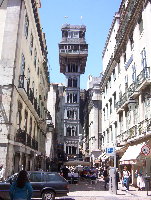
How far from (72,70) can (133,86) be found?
57389 millimetres

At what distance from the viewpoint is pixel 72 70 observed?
82062mm

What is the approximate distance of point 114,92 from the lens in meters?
35.0

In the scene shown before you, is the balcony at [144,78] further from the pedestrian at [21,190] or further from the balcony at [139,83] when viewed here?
the pedestrian at [21,190]

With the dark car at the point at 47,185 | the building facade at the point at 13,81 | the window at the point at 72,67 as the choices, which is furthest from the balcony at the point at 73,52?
the dark car at the point at 47,185

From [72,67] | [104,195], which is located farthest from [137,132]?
[72,67]

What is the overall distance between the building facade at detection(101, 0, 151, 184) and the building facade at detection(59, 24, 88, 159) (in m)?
39.1

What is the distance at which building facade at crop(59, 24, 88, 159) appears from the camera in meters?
75.1

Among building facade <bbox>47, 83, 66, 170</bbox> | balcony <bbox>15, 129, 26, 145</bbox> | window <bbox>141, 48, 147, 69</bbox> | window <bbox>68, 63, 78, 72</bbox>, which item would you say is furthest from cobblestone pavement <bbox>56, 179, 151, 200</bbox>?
window <bbox>68, 63, 78, 72</bbox>

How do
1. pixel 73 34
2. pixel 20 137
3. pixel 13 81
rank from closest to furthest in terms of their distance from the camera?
1. pixel 13 81
2. pixel 20 137
3. pixel 73 34

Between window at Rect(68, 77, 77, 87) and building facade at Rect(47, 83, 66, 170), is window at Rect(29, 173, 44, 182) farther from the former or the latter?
window at Rect(68, 77, 77, 87)

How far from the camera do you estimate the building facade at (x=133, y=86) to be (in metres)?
21.9

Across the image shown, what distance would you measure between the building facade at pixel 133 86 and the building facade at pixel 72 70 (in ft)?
128

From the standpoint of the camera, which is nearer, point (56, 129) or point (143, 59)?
point (143, 59)

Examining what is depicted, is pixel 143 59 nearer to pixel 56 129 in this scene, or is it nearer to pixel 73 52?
pixel 56 129
